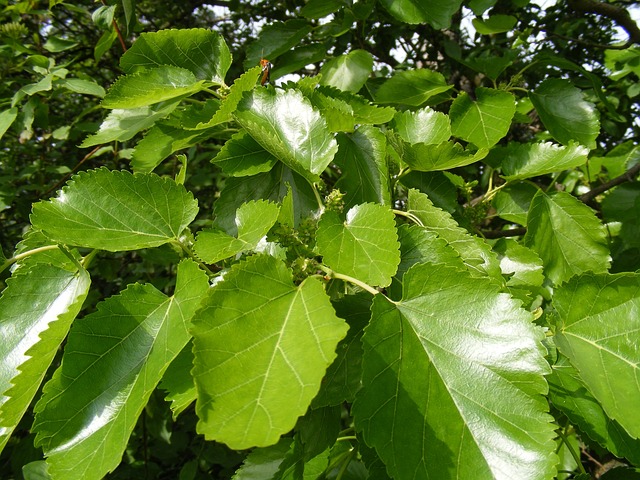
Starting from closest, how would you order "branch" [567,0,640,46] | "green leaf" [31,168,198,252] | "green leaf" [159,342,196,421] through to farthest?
"green leaf" [159,342,196,421]
"green leaf" [31,168,198,252]
"branch" [567,0,640,46]

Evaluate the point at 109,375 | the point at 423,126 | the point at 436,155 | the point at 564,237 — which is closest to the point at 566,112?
the point at 564,237

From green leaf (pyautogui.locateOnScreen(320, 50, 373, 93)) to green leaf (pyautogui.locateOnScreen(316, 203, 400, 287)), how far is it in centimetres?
59

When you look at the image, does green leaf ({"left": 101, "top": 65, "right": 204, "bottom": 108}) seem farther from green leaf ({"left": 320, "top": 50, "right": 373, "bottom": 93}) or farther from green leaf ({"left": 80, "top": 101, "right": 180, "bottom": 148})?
green leaf ({"left": 320, "top": 50, "right": 373, "bottom": 93})

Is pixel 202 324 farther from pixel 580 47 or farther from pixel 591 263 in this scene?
pixel 580 47

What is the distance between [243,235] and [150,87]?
35 cm

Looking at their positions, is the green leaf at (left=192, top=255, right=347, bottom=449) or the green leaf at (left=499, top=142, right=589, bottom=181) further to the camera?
the green leaf at (left=499, top=142, right=589, bottom=181)

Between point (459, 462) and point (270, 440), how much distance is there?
21 centimetres

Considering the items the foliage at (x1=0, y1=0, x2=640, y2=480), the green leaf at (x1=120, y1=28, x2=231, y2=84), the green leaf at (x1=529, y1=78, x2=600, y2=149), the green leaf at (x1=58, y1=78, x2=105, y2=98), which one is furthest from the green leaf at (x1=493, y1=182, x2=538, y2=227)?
the green leaf at (x1=58, y1=78, x2=105, y2=98)

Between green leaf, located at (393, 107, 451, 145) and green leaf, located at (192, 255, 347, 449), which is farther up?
green leaf, located at (393, 107, 451, 145)

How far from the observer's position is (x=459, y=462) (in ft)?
1.69

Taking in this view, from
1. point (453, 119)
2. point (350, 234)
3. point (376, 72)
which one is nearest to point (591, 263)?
point (453, 119)

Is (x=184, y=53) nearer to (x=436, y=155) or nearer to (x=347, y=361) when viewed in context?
(x=436, y=155)

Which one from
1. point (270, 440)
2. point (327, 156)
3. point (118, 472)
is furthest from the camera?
point (118, 472)

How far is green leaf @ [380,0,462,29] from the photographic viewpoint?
1122 mm
